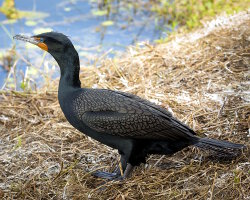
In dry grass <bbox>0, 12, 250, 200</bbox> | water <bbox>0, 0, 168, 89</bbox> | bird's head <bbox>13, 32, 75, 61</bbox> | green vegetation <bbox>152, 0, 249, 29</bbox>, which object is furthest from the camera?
green vegetation <bbox>152, 0, 249, 29</bbox>

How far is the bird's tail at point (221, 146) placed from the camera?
4133 millimetres

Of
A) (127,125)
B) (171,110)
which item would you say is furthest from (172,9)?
(127,125)

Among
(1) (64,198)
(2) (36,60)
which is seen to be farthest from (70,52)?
(2) (36,60)

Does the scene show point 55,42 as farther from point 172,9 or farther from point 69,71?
point 172,9

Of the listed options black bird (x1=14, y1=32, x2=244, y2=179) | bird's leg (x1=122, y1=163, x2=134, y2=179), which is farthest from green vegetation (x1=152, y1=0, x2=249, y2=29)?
bird's leg (x1=122, y1=163, x2=134, y2=179)

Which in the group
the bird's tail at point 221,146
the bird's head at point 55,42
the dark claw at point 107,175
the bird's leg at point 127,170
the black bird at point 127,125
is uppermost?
the bird's head at point 55,42

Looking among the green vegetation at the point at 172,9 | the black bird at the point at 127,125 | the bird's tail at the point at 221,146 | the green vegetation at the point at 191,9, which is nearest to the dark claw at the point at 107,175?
the black bird at the point at 127,125

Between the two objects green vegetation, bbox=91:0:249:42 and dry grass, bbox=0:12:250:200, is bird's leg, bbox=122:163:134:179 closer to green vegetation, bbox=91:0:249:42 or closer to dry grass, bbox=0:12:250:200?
dry grass, bbox=0:12:250:200

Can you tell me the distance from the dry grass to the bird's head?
0.89 meters

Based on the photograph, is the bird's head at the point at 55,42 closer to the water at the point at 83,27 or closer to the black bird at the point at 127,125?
the black bird at the point at 127,125

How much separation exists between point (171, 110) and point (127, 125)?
3.34ft

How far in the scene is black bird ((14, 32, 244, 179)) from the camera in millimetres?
4027

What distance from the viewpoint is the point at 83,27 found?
8227 mm

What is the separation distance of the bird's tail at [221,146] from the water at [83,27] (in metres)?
3.16
